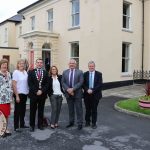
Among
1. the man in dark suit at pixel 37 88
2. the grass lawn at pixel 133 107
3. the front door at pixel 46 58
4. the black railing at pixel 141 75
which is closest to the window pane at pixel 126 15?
the black railing at pixel 141 75

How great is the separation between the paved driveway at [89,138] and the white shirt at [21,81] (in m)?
1.14

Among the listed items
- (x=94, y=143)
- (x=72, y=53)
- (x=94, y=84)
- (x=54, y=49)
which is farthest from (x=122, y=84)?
(x=94, y=143)

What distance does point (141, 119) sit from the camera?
10.4 meters

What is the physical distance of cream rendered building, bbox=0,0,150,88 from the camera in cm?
1909

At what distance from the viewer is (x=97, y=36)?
→ 18844 mm

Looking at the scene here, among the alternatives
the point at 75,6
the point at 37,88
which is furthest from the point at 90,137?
the point at 75,6

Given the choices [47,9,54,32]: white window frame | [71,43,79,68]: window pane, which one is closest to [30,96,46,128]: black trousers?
[71,43,79,68]: window pane

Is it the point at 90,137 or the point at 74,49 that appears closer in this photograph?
the point at 90,137

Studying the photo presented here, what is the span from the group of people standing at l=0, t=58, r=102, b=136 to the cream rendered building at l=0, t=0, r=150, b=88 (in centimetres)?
991

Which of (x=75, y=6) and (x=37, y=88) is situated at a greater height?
(x=75, y=6)

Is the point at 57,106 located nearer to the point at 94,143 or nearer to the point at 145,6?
the point at 94,143

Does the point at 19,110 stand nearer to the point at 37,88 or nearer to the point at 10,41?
the point at 37,88

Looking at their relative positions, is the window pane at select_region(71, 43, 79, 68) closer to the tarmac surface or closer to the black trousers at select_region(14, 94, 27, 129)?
the tarmac surface

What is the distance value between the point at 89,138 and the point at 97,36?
38.7 feet
